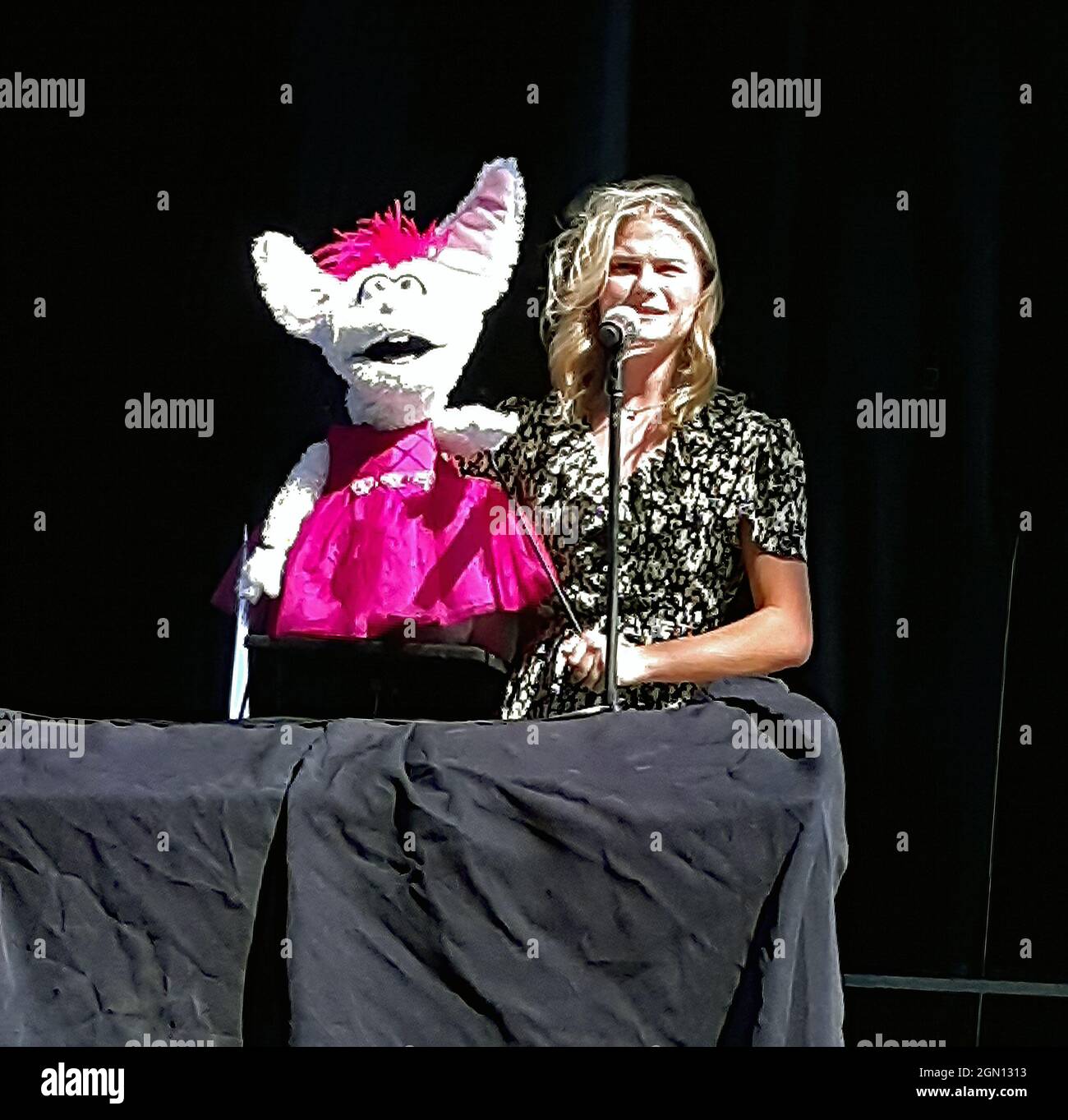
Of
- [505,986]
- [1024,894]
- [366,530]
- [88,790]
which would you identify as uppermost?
[366,530]

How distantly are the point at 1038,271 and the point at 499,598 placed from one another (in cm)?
108

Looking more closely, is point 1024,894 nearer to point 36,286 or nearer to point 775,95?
point 775,95

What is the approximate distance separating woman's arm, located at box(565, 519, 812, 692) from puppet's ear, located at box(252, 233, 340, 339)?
641 mm

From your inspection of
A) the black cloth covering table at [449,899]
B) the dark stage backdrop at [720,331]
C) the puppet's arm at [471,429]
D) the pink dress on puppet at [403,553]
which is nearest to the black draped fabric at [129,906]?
the black cloth covering table at [449,899]

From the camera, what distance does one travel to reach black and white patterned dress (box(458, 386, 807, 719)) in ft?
8.43

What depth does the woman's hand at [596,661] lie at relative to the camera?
2381 mm

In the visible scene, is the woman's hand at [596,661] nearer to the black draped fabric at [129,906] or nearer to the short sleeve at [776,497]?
the short sleeve at [776,497]

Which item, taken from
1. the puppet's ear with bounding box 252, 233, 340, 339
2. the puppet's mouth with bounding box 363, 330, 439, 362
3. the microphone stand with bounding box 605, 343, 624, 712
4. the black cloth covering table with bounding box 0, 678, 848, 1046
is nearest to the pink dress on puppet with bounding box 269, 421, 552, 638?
the puppet's mouth with bounding box 363, 330, 439, 362

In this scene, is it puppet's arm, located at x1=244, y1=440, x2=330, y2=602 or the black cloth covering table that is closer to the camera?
the black cloth covering table

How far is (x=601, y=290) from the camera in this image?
2.68 m

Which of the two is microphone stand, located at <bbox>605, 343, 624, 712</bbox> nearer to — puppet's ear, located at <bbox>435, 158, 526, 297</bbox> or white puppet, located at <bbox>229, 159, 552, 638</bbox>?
white puppet, located at <bbox>229, 159, 552, 638</bbox>

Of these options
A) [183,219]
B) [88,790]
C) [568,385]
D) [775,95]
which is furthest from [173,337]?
[88,790]
